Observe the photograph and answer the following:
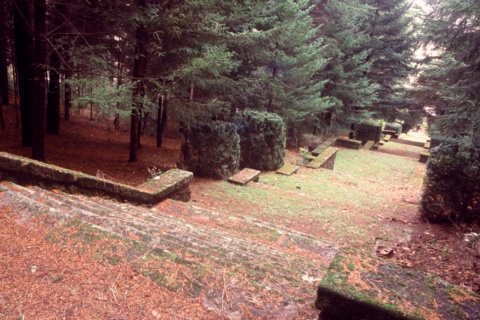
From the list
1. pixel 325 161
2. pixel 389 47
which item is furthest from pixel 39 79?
pixel 389 47

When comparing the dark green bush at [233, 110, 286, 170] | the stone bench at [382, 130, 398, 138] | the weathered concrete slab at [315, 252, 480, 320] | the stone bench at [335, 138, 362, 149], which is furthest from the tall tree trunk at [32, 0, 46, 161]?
the stone bench at [382, 130, 398, 138]

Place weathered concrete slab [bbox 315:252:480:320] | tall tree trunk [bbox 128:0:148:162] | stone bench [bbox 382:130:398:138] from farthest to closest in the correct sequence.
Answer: stone bench [bbox 382:130:398:138] → tall tree trunk [bbox 128:0:148:162] → weathered concrete slab [bbox 315:252:480:320]

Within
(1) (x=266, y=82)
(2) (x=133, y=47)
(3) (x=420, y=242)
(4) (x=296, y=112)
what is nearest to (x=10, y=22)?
(2) (x=133, y=47)

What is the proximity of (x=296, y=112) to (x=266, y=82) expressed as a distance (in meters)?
2.02

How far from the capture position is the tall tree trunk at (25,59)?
9.00 meters

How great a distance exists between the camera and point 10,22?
11203 millimetres

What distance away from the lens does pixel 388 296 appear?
183 centimetres

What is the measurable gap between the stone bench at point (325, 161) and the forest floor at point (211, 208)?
2.97 ft

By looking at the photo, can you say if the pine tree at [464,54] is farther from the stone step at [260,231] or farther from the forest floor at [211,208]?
the stone step at [260,231]

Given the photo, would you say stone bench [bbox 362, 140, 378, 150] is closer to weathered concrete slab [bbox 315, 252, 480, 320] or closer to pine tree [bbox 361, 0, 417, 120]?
pine tree [bbox 361, 0, 417, 120]

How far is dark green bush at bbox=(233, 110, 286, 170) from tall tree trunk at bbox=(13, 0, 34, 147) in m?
6.47

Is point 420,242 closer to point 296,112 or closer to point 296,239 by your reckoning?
point 296,239

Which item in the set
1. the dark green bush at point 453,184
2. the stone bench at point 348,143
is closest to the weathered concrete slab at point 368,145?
the stone bench at point 348,143

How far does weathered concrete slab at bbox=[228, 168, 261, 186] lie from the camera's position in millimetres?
8210
